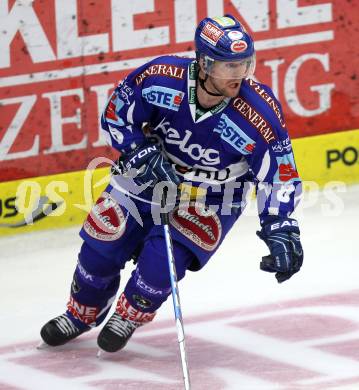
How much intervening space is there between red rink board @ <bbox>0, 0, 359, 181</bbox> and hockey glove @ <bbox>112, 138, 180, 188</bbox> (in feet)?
5.90

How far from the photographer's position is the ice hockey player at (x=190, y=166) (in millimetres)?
5391

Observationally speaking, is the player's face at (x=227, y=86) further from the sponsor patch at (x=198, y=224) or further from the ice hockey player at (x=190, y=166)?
the sponsor patch at (x=198, y=224)

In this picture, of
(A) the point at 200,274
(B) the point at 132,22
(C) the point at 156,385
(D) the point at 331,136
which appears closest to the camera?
(C) the point at 156,385

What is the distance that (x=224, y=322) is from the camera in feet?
20.3

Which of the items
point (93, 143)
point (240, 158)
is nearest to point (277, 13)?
point (93, 143)

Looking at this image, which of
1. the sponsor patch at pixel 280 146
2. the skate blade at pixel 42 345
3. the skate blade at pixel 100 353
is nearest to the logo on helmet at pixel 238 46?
the sponsor patch at pixel 280 146

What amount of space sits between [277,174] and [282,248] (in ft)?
0.93

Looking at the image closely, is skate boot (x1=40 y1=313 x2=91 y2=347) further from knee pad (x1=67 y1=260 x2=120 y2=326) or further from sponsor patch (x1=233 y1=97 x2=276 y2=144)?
sponsor patch (x1=233 y1=97 x2=276 y2=144)

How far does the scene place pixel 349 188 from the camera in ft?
→ 26.6

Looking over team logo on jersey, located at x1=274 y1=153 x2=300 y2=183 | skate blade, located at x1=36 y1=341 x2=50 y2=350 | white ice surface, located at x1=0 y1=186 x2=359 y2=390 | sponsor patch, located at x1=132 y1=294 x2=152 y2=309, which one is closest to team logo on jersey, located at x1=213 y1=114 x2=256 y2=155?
team logo on jersey, located at x1=274 y1=153 x2=300 y2=183

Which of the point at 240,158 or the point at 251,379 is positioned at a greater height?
the point at 240,158

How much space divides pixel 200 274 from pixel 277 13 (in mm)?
1727

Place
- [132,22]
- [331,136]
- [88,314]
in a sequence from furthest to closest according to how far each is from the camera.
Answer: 1. [331,136]
2. [132,22]
3. [88,314]

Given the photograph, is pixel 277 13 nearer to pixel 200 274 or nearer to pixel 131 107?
pixel 200 274
